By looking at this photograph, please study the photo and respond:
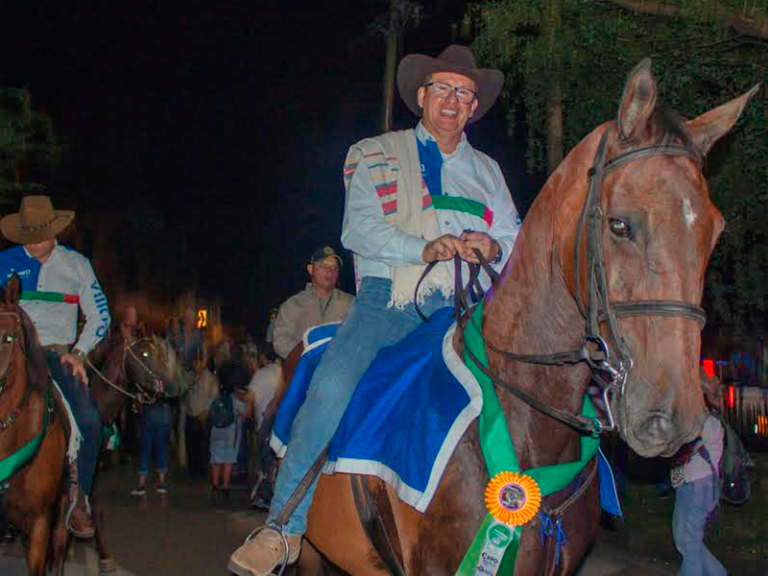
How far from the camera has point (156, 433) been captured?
46.1ft

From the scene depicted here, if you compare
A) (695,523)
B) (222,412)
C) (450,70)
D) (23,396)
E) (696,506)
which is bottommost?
(222,412)

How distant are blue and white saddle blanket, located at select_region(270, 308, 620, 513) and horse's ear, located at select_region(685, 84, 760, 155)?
1.30 m

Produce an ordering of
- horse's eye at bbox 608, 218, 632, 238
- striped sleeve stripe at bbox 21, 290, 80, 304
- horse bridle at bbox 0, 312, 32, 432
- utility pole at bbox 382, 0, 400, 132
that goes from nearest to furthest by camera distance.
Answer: horse's eye at bbox 608, 218, 632, 238 → horse bridle at bbox 0, 312, 32, 432 → striped sleeve stripe at bbox 21, 290, 80, 304 → utility pole at bbox 382, 0, 400, 132

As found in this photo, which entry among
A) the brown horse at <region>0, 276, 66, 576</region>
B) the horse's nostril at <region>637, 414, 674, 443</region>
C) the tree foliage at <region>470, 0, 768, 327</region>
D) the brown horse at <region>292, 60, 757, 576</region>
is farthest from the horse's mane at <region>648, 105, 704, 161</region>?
the brown horse at <region>0, 276, 66, 576</region>

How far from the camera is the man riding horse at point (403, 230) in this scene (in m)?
3.83

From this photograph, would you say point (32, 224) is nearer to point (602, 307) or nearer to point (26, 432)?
point (26, 432)

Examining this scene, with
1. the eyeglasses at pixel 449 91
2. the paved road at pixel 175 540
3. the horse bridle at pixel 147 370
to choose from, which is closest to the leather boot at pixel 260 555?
the eyeglasses at pixel 449 91

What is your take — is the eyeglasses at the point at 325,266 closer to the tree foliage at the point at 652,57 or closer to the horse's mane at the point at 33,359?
the horse's mane at the point at 33,359

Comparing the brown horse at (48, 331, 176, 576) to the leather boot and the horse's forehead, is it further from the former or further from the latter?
the horse's forehead

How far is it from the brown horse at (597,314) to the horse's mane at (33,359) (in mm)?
3490

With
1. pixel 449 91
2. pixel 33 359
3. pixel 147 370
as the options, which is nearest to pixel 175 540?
pixel 147 370

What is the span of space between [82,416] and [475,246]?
5020 mm

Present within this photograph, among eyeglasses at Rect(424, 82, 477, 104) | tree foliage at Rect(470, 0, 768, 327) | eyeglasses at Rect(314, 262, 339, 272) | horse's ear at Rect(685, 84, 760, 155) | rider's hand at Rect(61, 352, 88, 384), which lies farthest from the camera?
eyeglasses at Rect(314, 262, 339, 272)

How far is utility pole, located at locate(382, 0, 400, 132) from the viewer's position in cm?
1352
